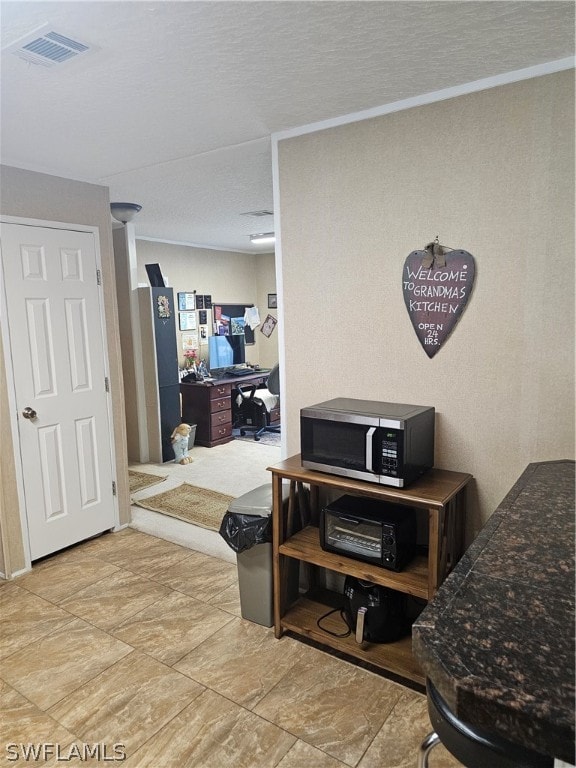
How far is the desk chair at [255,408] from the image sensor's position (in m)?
6.34

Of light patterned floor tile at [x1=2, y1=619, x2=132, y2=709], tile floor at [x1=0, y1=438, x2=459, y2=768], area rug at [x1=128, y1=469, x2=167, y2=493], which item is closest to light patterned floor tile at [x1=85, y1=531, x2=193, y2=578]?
tile floor at [x1=0, y1=438, x2=459, y2=768]

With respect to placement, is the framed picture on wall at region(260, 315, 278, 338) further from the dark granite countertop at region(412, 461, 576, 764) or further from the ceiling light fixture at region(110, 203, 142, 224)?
the dark granite countertop at region(412, 461, 576, 764)

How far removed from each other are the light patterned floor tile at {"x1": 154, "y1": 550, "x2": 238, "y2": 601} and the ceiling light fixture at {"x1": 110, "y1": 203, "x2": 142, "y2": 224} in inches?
114

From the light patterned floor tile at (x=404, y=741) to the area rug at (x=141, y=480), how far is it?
3093mm

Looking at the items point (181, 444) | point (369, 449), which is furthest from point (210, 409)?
point (369, 449)

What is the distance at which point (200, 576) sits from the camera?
3.03 metres

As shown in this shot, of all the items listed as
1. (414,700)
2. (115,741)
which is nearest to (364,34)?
(414,700)

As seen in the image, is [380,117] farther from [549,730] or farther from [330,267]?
[549,730]

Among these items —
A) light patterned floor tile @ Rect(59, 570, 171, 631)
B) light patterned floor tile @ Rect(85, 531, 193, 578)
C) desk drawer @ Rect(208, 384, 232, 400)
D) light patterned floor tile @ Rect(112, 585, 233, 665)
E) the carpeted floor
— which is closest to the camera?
light patterned floor tile @ Rect(112, 585, 233, 665)

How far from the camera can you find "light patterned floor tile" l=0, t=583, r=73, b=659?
8.02ft

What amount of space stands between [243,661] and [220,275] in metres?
5.53

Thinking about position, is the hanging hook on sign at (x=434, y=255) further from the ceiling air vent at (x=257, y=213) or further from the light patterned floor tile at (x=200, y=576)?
the ceiling air vent at (x=257, y=213)

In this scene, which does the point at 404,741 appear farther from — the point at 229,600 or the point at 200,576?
the point at 200,576

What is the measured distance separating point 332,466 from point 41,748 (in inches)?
59.6
